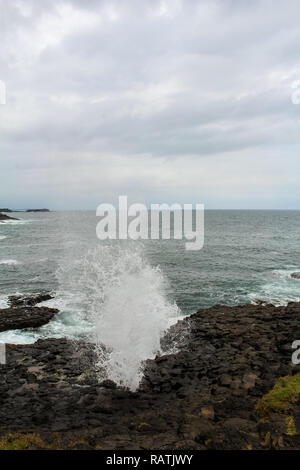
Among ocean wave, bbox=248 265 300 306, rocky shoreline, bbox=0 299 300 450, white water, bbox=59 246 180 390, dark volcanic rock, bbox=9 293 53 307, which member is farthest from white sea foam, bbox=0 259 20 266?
ocean wave, bbox=248 265 300 306

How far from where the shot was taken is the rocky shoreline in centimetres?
867

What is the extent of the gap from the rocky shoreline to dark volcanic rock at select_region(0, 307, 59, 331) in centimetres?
413

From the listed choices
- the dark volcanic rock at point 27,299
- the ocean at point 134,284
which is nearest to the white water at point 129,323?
the ocean at point 134,284

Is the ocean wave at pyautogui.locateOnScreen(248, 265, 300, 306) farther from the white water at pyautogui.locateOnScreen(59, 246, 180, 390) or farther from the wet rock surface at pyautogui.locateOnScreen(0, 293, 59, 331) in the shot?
the wet rock surface at pyautogui.locateOnScreen(0, 293, 59, 331)

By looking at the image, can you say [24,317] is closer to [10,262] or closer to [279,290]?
[10,262]

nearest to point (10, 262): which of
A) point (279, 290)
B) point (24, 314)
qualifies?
point (24, 314)

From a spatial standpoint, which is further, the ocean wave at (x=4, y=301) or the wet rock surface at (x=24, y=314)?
the ocean wave at (x=4, y=301)

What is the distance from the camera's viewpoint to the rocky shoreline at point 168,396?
8672mm

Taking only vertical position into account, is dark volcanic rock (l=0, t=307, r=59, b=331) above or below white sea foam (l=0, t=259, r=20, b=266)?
below

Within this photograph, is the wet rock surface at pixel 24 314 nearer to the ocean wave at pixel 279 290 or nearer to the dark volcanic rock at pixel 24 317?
the dark volcanic rock at pixel 24 317

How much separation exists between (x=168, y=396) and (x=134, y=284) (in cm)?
993

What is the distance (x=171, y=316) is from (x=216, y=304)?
5.06m

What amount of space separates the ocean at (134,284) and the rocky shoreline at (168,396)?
5.70 ft

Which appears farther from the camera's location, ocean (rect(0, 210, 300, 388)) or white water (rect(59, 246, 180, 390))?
ocean (rect(0, 210, 300, 388))
